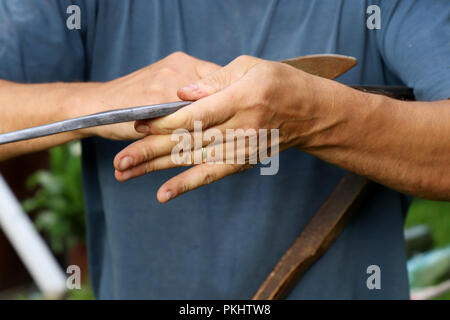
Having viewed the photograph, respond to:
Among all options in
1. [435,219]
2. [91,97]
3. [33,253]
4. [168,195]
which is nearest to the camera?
[168,195]

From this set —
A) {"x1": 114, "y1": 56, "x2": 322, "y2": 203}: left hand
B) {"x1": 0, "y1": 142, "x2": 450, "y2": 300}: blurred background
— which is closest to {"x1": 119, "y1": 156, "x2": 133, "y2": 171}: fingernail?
{"x1": 114, "y1": 56, "x2": 322, "y2": 203}: left hand

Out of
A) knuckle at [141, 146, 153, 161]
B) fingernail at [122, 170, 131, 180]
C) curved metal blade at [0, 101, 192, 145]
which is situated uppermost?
curved metal blade at [0, 101, 192, 145]

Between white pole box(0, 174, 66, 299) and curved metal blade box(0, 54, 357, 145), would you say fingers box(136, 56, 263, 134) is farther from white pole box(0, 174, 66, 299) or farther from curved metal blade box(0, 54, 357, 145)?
white pole box(0, 174, 66, 299)

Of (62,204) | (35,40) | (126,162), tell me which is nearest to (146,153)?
(126,162)

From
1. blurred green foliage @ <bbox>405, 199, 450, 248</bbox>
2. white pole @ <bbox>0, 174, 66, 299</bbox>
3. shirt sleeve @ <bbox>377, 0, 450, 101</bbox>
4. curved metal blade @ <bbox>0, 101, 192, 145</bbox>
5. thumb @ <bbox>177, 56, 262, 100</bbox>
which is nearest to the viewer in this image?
curved metal blade @ <bbox>0, 101, 192, 145</bbox>

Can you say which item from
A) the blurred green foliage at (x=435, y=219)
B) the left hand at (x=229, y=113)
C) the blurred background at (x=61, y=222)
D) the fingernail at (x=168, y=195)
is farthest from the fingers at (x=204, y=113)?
the blurred green foliage at (x=435, y=219)

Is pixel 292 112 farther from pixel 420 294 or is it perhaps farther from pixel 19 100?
pixel 420 294

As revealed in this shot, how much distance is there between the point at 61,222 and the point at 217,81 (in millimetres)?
2317

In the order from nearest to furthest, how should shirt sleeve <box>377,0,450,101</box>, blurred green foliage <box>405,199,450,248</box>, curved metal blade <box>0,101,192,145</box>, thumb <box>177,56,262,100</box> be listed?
curved metal blade <box>0,101,192,145</box>
thumb <box>177,56,262,100</box>
shirt sleeve <box>377,0,450,101</box>
blurred green foliage <box>405,199,450,248</box>

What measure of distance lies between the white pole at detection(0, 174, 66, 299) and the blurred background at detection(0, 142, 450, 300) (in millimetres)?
998

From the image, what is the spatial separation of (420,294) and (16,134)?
196 cm

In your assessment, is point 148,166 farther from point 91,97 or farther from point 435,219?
point 435,219

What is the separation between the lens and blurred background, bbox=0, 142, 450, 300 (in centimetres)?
284

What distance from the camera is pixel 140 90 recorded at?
84 cm
